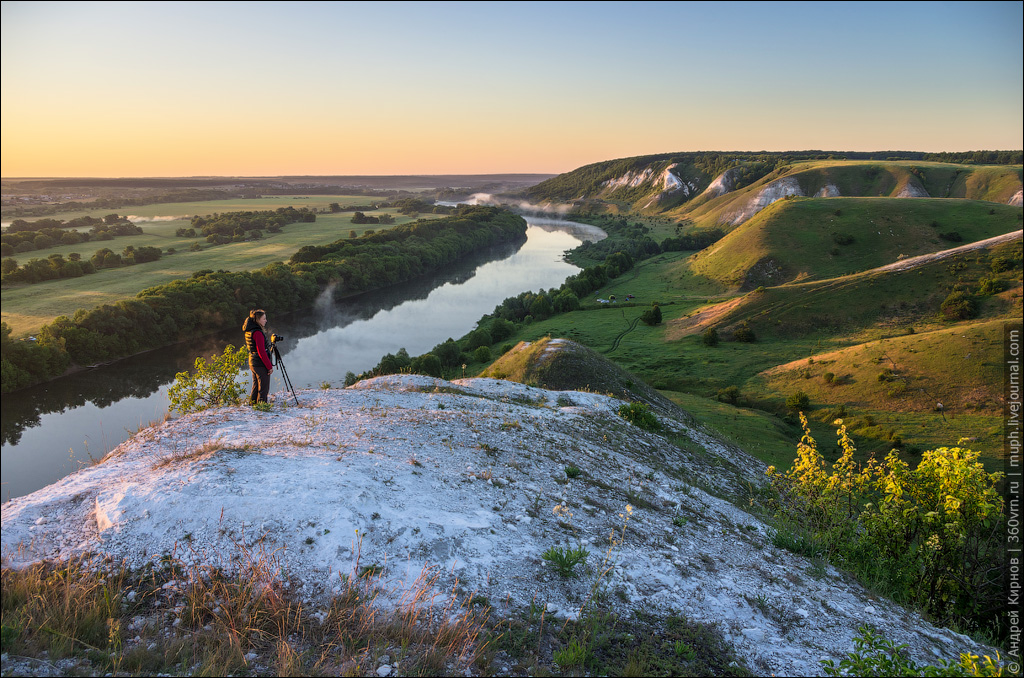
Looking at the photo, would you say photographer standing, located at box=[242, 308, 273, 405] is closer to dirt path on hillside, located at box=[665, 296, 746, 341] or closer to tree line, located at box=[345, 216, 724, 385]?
tree line, located at box=[345, 216, 724, 385]

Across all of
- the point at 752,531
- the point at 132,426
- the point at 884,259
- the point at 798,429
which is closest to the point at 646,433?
the point at 752,531

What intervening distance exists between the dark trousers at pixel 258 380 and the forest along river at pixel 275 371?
1.67m

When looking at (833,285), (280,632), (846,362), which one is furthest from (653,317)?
(280,632)

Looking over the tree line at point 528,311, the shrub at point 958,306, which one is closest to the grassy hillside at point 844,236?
the tree line at point 528,311

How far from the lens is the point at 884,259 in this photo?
9462 centimetres

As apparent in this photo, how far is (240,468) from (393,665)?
5.06 metres

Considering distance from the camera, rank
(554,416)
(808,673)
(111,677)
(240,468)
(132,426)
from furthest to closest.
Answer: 1. (132,426)
2. (554,416)
3. (240,468)
4. (808,673)
5. (111,677)

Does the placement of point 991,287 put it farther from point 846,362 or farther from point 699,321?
point 699,321

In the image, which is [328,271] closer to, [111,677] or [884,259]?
[111,677]

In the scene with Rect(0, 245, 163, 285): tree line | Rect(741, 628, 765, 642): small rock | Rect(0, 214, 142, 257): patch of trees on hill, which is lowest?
Rect(741, 628, 765, 642): small rock

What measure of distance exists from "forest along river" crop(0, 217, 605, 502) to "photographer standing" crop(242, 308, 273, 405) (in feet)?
5.88

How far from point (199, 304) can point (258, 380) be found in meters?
64.8

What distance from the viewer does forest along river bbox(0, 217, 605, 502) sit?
36312 millimetres

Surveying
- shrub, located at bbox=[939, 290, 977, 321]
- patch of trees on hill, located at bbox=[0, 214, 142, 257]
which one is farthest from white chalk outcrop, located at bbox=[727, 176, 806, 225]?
patch of trees on hill, located at bbox=[0, 214, 142, 257]
